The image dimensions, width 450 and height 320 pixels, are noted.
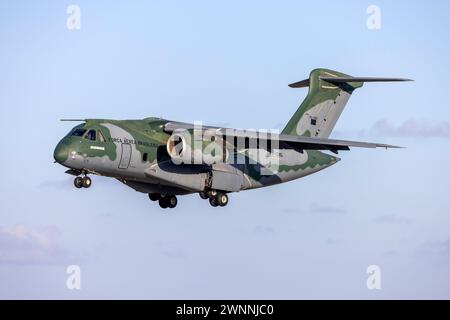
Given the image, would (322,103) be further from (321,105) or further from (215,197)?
(215,197)

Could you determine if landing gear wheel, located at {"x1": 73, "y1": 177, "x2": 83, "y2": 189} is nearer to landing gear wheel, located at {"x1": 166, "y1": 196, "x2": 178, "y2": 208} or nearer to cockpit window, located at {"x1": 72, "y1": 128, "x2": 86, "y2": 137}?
cockpit window, located at {"x1": 72, "y1": 128, "x2": 86, "y2": 137}

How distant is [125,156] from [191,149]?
1654 millimetres

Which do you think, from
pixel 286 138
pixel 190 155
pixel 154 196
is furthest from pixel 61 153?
pixel 286 138

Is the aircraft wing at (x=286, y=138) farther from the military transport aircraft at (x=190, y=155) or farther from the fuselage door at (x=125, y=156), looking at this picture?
the fuselage door at (x=125, y=156)

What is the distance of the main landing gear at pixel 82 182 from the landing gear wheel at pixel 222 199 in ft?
12.6

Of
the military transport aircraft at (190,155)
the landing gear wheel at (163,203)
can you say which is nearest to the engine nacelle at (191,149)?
the military transport aircraft at (190,155)

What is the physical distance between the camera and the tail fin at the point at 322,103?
32.4 meters

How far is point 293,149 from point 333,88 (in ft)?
10.7

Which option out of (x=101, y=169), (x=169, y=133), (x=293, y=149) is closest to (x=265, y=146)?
(x=293, y=149)

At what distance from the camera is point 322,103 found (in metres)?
32.8

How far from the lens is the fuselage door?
2830 cm

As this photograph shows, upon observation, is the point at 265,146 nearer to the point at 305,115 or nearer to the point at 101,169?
the point at 305,115

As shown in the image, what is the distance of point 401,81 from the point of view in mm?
30359

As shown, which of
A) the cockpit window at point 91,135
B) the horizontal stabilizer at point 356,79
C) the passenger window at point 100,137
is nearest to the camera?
the cockpit window at point 91,135
